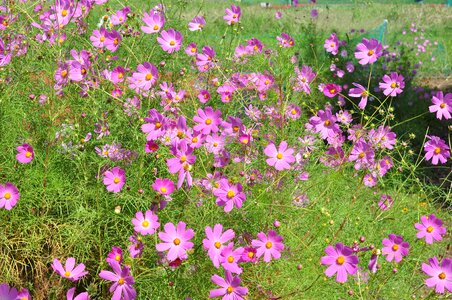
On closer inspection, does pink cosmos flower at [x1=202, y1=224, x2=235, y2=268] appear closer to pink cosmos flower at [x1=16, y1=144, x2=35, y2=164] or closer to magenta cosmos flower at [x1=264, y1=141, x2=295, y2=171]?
magenta cosmos flower at [x1=264, y1=141, x2=295, y2=171]

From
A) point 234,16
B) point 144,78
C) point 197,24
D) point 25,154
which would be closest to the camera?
point 25,154

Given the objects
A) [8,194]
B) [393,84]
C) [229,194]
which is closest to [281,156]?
[229,194]

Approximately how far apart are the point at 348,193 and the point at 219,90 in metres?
0.76

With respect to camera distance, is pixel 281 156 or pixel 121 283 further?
pixel 281 156

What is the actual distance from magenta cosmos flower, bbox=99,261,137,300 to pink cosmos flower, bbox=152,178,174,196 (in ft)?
0.70

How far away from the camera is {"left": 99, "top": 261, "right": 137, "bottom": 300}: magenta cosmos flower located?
1.36 m

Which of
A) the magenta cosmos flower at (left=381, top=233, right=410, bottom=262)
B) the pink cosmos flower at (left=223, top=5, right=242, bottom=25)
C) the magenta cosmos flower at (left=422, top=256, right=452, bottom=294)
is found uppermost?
the pink cosmos flower at (left=223, top=5, right=242, bottom=25)

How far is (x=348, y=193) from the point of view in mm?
2361

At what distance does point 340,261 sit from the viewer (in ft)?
4.47

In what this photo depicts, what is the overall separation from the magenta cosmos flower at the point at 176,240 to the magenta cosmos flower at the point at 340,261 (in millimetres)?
334

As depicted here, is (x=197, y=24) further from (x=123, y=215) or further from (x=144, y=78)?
(x=123, y=215)

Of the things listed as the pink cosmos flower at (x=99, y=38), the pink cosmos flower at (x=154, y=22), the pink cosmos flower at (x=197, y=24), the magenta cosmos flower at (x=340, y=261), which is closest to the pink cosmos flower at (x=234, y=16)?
the pink cosmos flower at (x=197, y=24)

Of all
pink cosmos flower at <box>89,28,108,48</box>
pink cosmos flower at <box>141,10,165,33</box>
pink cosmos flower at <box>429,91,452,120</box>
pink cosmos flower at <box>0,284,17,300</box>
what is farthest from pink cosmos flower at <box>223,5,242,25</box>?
pink cosmos flower at <box>0,284,17,300</box>

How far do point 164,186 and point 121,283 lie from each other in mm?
267
